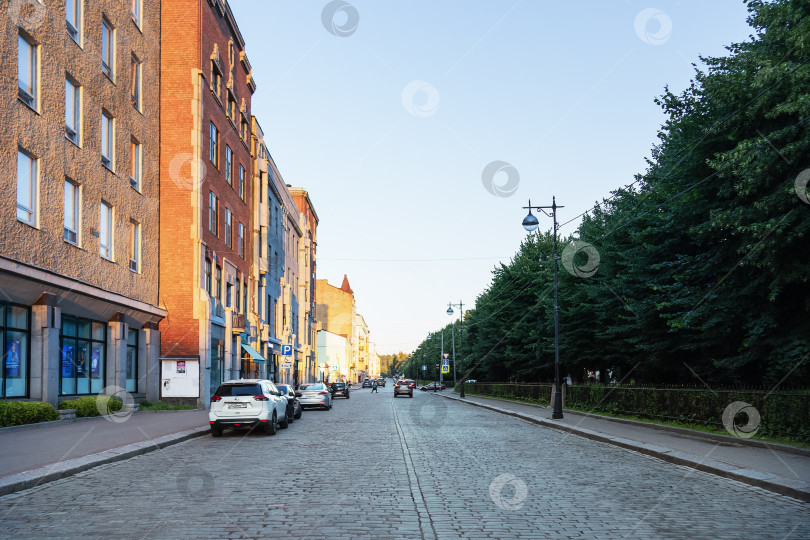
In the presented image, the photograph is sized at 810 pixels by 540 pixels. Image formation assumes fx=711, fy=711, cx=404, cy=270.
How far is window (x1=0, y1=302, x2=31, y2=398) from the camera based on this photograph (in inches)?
755

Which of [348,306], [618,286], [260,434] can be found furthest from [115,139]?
[348,306]

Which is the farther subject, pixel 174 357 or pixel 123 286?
pixel 174 357

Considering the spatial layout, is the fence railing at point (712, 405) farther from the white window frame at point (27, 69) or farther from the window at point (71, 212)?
the white window frame at point (27, 69)

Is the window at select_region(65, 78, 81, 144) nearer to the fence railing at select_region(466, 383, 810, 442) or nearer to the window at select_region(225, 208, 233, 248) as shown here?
the window at select_region(225, 208, 233, 248)

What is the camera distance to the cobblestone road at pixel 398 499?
7223 millimetres

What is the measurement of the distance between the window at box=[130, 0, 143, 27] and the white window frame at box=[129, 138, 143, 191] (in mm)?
5249

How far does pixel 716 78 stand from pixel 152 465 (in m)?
15.9

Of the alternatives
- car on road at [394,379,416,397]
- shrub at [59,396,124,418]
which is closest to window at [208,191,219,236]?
shrub at [59,396,124,418]

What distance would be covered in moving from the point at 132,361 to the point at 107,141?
356 inches

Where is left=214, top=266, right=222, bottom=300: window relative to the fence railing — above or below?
above

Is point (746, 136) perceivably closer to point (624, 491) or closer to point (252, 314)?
point (624, 491)

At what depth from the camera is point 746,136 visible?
18516 millimetres

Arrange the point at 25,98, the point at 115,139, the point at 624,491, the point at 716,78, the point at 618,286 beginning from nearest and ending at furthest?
1. the point at 624,491
2. the point at 716,78
3. the point at 25,98
4. the point at 115,139
5. the point at 618,286

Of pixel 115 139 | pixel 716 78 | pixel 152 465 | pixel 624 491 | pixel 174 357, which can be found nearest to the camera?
pixel 624 491
